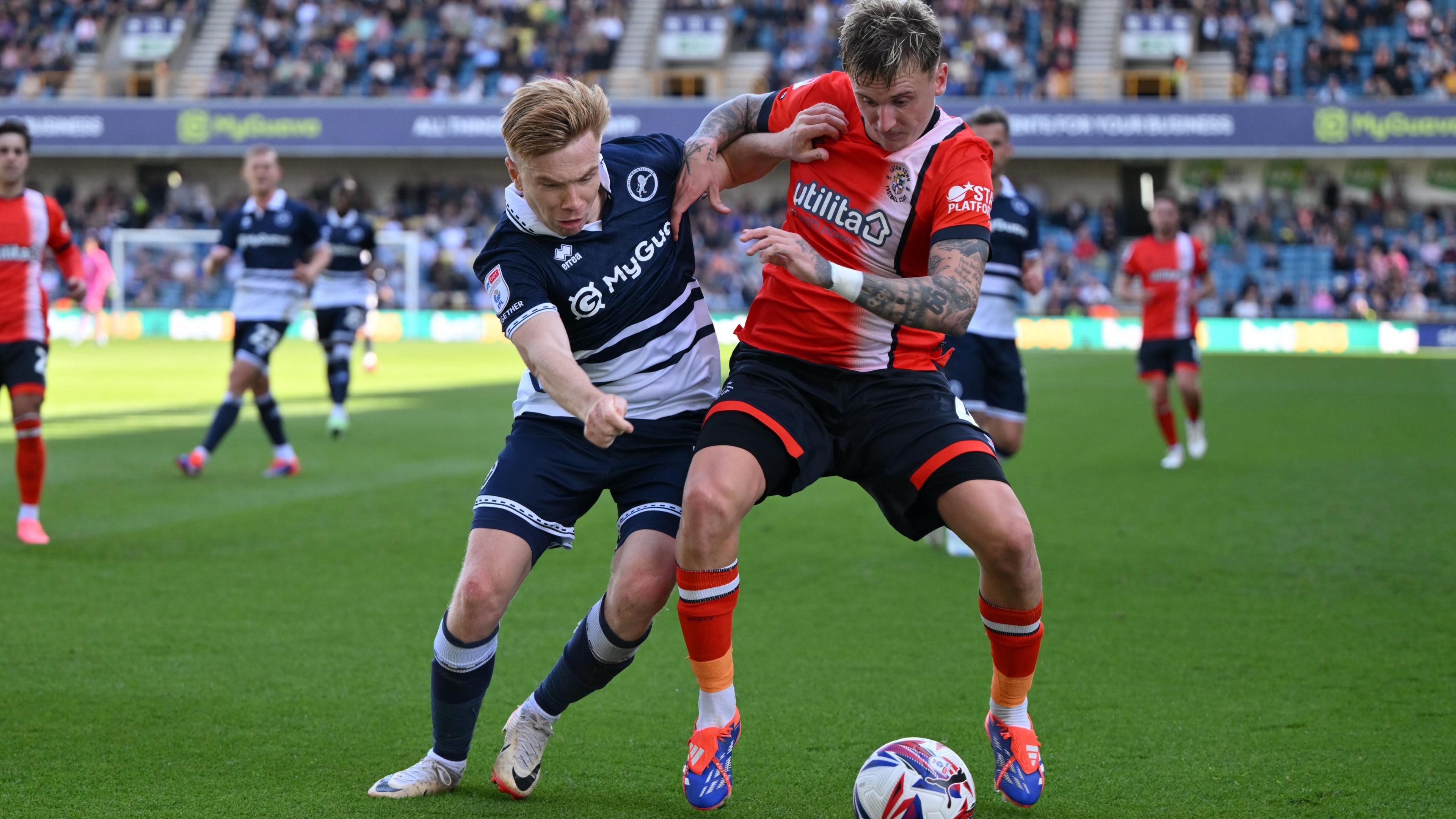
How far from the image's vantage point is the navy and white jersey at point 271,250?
1044cm

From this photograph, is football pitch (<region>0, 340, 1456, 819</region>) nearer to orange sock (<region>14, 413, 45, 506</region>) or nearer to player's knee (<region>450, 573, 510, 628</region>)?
orange sock (<region>14, 413, 45, 506</region>)

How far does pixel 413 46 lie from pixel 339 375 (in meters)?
27.2

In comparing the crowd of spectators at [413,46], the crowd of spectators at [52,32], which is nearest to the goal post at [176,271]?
the crowd of spectators at [413,46]

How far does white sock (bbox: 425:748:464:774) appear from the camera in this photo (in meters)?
3.93

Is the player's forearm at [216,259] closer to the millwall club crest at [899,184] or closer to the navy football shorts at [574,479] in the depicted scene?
the navy football shorts at [574,479]

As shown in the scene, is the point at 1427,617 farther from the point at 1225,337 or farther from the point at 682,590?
the point at 1225,337

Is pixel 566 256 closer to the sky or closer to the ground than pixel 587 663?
closer to the sky

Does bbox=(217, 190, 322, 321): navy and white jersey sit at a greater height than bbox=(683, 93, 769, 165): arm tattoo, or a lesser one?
lesser

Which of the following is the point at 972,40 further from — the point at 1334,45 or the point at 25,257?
the point at 25,257

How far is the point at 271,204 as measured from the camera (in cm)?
1074

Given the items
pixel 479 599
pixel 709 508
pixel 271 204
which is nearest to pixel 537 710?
pixel 479 599

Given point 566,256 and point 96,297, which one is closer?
point 566,256

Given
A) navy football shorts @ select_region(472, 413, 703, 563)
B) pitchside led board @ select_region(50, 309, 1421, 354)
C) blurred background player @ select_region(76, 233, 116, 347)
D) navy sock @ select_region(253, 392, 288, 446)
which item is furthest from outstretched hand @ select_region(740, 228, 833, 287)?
blurred background player @ select_region(76, 233, 116, 347)

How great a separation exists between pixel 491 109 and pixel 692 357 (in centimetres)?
3138
